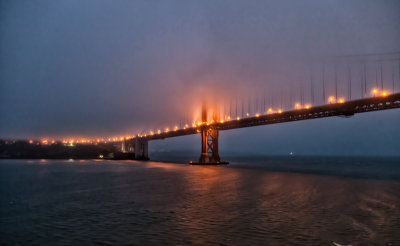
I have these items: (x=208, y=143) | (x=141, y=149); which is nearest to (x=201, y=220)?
(x=208, y=143)

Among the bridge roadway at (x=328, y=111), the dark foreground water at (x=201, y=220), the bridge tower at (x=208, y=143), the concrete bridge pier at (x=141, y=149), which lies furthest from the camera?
the concrete bridge pier at (x=141, y=149)

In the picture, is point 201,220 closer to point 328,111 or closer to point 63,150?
point 328,111

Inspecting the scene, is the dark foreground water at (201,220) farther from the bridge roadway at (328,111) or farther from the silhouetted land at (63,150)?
the silhouetted land at (63,150)

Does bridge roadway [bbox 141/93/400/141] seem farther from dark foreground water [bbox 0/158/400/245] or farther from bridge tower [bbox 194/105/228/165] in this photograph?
dark foreground water [bbox 0/158/400/245]

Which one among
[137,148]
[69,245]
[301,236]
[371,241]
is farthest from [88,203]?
[137,148]

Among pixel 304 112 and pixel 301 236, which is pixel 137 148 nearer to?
pixel 304 112

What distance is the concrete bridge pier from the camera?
4572 inches

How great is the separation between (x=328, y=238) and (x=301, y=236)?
0.95 meters

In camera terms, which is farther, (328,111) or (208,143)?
(208,143)

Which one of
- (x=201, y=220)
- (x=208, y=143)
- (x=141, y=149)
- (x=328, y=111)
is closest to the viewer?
(x=201, y=220)

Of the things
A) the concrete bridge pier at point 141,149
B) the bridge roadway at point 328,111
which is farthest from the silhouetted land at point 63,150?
the bridge roadway at point 328,111

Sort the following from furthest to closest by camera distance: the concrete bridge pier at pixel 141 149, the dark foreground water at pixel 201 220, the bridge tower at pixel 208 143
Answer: the concrete bridge pier at pixel 141 149 < the bridge tower at pixel 208 143 < the dark foreground water at pixel 201 220

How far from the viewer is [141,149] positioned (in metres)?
119

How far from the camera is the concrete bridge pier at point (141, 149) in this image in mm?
116137
